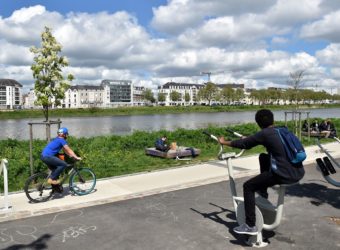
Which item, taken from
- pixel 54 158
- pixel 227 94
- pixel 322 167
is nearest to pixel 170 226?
pixel 54 158

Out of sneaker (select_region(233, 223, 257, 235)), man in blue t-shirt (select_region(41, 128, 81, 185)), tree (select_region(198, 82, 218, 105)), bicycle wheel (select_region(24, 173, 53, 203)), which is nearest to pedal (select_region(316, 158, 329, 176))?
sneaker (select_region(233, 223, 257, 235))

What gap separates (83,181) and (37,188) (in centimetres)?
97

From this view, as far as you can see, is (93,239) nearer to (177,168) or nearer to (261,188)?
(261,188)

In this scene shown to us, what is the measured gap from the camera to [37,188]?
23.1 ft

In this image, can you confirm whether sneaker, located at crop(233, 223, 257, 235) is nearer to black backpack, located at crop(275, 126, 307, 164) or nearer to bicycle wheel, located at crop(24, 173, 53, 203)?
black backpack, located at crop(275, 126, 307, 164)

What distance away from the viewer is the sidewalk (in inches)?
262

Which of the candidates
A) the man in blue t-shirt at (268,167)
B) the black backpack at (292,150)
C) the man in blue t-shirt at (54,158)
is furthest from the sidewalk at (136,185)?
the black backpack at (292,150)

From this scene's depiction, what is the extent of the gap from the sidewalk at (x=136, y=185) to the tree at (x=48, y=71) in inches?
259

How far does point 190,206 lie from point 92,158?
5.72m

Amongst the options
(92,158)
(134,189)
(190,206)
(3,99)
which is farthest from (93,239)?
(3,99)

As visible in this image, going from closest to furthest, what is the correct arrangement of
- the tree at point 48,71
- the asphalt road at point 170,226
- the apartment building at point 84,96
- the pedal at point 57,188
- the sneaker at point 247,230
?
the sneaker at point 247,230 < the asphalt road at point 170,226 < the pedal at point 57,188 < the tree at point 48,71 < the apartment building at point 84,96

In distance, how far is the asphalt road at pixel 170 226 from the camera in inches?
195

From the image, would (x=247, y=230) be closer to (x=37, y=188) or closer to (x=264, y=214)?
(x=264, y=214)

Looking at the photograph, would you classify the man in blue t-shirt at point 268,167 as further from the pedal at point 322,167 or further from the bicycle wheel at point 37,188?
the bicycle wheel at point 37,188
